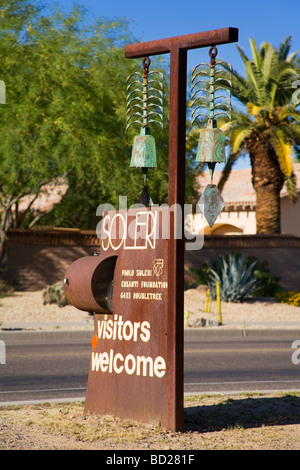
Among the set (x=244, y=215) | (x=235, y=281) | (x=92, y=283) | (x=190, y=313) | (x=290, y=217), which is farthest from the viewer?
(x=290, y=217)

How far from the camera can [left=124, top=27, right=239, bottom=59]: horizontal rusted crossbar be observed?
282 inches

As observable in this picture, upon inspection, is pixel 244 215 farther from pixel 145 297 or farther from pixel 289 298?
pixel 145 297

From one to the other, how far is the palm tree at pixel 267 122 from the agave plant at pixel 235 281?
4601 mm

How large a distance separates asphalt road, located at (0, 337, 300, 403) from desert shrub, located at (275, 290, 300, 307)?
26.6ft

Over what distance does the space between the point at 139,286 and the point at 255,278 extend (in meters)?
17.0

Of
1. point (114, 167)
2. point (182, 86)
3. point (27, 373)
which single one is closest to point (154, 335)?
point (182, 86)

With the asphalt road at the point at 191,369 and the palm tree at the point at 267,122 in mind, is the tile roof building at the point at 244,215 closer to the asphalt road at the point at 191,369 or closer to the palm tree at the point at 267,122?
the palm tree at the point at 267,122

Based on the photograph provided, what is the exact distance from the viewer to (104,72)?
80.9 feet

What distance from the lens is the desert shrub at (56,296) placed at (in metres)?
21.9

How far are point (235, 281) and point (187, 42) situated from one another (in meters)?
16.9

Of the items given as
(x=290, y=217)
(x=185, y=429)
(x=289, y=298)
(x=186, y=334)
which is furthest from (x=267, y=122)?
(x=185, y=429)

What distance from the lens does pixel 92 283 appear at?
25.4 feet

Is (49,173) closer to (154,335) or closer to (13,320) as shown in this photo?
(13,320)

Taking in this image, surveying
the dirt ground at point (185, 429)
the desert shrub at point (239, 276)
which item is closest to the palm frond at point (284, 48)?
the desert shrub at point (239, 276)
